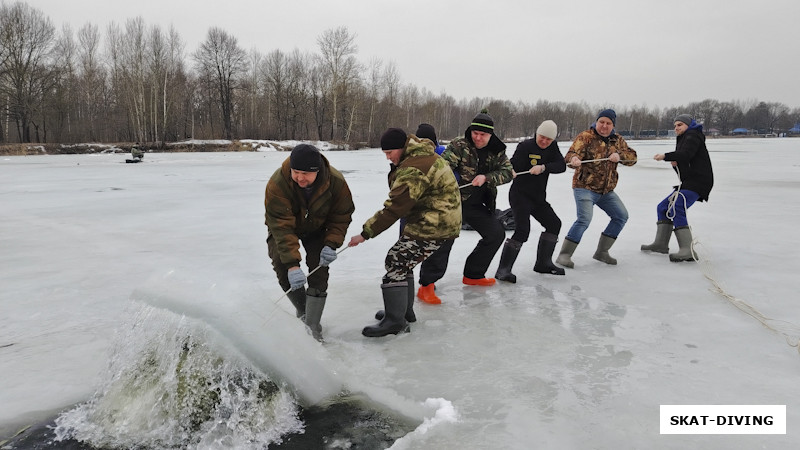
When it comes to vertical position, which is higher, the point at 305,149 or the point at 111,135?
the point at 111,135

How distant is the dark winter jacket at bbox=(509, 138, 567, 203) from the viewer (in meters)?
4.96

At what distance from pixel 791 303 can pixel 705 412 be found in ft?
7.97

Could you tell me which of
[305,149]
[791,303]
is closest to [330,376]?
[305,149]

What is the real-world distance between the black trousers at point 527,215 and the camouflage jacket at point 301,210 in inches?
85.5

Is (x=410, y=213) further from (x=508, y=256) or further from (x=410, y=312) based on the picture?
(x=508, y=256)

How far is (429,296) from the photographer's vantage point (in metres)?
4.31

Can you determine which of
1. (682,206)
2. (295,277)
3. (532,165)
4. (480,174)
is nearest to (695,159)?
(682,206)

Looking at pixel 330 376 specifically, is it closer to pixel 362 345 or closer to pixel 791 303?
pixel 362 345

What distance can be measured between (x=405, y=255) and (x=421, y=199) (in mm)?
428

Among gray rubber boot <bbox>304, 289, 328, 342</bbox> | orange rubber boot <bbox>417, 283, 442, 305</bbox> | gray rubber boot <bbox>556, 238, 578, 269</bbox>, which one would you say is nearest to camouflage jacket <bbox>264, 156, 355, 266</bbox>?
gray rubber boot <bbox>304, 289, 328, 342</bbox>

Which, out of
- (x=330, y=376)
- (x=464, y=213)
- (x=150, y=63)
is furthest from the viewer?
(x=150, y=63)

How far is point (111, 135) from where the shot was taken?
49094 millimetres

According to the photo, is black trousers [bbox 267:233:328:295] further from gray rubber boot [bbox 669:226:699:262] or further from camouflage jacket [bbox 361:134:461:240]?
gray rubber boot [bbox 669:226:699:262]

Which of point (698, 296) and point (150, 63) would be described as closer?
point (698, 296)
